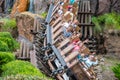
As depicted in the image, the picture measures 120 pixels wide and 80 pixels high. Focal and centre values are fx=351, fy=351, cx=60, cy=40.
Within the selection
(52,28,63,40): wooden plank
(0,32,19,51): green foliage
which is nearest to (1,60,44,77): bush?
(0,32,19,51): green foliage

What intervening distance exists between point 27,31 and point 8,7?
775cm

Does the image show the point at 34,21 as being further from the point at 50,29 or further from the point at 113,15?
the point at 113,15

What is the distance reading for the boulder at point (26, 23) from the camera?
1555cm

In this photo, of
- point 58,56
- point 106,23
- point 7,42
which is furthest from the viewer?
point 106,23

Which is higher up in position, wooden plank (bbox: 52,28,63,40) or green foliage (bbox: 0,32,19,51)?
wooden plank (bbox: 52,28,63,40)

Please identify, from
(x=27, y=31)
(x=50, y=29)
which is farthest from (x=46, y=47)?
(x=27, y=31)

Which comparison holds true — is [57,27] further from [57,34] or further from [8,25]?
[8,25]

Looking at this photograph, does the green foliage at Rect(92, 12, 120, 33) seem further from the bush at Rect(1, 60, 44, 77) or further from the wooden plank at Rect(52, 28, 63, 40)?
the bush at Rect(1, 60, 44, 77)

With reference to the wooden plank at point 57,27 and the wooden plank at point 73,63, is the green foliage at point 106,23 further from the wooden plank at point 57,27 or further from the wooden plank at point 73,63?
the wooden plank at point 73,63

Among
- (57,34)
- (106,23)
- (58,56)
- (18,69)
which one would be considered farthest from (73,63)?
(106,23)

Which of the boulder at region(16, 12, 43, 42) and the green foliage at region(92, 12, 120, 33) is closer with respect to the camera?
the boulder at region(16, 12, 43, 42)

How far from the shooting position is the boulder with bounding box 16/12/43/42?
15547 mm

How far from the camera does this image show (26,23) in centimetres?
1603

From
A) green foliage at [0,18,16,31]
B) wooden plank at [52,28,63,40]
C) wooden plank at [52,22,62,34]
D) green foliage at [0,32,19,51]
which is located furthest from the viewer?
green foliage at [0,18,16,31]
